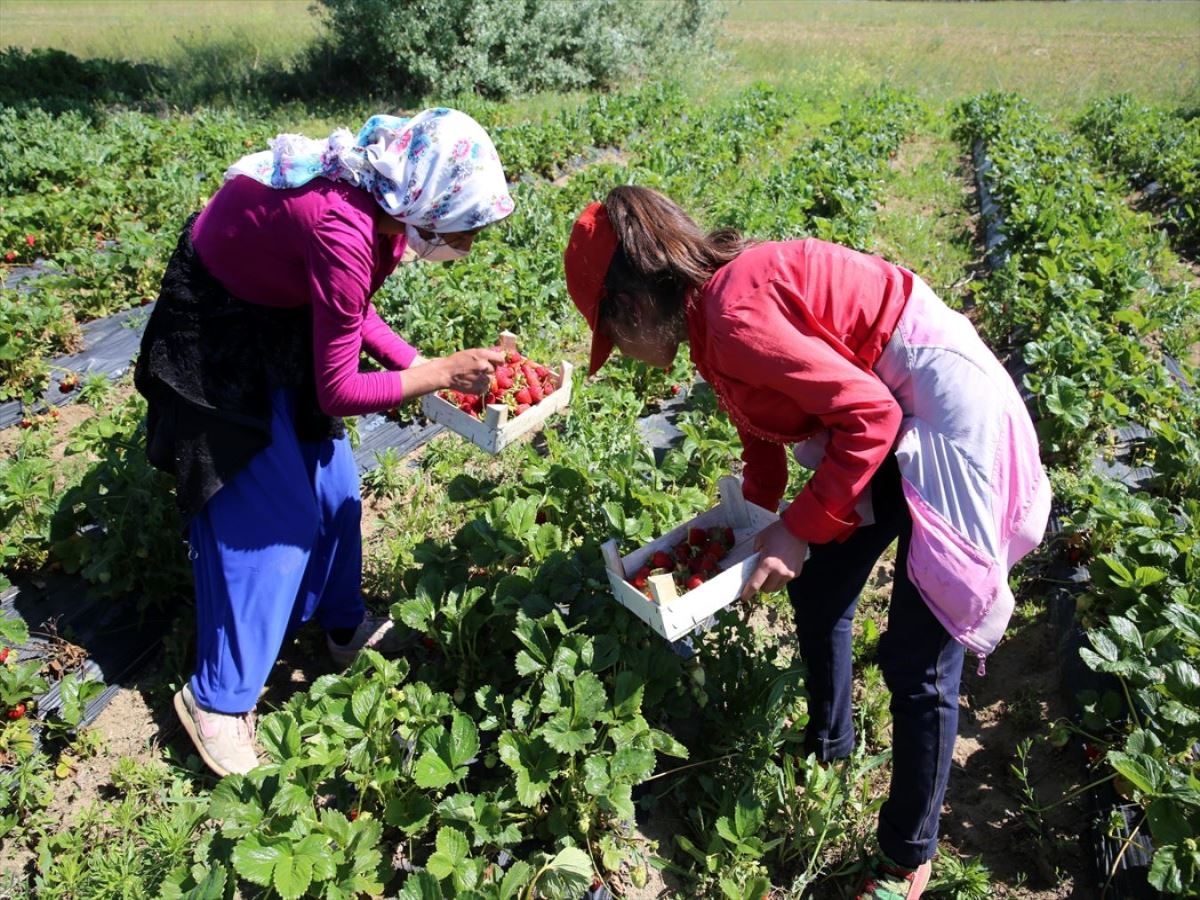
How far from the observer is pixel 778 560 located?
83.0 inches

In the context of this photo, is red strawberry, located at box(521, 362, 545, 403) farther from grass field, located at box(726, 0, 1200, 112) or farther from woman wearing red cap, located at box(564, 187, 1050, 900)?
grass field, located at box(726, 0, 1200, 112)

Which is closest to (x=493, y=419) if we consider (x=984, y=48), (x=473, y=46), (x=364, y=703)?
(x=364, y=703)

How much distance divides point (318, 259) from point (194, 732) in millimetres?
1502

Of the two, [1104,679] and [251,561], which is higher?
[251,561]

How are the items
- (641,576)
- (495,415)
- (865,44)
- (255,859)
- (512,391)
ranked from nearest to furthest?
(255,859), (641,576), (495,415), (512,391), (865,44)

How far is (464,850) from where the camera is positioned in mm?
2123

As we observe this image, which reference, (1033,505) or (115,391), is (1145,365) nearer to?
(1033,505)

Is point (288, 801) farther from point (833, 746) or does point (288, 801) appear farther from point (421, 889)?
point (833, 746)

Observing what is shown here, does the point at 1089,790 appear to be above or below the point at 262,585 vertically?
below

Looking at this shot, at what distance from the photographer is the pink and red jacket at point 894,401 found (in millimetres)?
1865

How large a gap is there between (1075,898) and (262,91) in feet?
54.2

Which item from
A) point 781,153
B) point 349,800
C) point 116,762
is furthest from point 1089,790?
point 781,153

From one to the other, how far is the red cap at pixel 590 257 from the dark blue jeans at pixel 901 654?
0.82m

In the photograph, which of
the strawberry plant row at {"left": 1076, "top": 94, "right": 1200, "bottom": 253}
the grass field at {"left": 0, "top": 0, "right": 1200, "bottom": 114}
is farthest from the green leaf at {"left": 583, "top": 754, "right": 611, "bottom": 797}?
the grass field at {"left": 0, "top": 0, "right": 1200, "bottom": 114}
